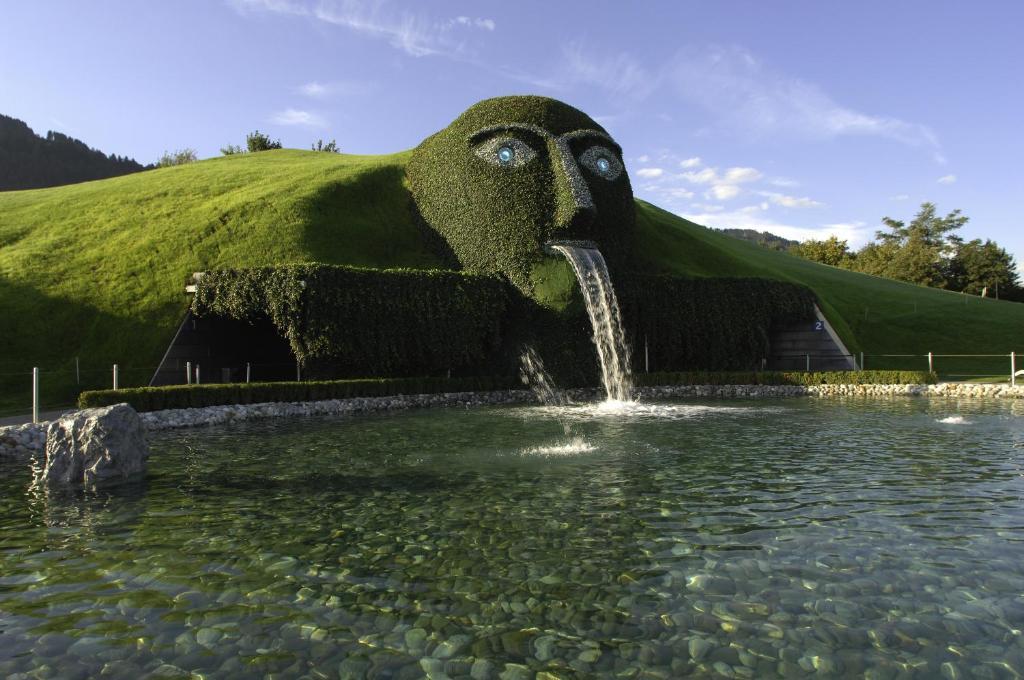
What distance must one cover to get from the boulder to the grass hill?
10.9m

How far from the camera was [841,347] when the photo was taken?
32688mm

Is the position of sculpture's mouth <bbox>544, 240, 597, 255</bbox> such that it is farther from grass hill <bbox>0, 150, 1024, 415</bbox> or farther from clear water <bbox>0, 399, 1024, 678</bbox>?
clear water <bbox>0, 399, 1024, 678</bbox>

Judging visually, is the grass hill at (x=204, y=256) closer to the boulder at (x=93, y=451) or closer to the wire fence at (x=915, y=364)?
the wire fence at (x=915, y=364)

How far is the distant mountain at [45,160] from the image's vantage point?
282ft

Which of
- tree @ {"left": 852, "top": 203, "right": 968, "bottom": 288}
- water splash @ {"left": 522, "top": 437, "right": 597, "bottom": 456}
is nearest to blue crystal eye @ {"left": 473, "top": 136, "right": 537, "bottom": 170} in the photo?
water splash @ {"left": 522, "top": 437, "right": 597, "bottom": 456}

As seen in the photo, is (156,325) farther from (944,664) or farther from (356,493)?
(944,664)

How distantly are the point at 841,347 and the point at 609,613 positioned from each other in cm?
3156

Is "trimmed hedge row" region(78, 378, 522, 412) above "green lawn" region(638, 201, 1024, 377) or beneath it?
beneath

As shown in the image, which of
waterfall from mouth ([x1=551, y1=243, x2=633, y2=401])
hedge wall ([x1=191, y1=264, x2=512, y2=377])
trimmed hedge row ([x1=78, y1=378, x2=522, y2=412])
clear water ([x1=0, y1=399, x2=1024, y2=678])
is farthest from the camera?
waterfall from mouth ([x1=551, y1=243, x2=633, y2=401])

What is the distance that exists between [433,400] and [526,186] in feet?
39.0

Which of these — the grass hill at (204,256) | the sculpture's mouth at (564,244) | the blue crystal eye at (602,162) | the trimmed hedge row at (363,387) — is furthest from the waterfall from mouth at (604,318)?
the grass hill at (204,256)

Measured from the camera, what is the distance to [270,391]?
68.4 ft

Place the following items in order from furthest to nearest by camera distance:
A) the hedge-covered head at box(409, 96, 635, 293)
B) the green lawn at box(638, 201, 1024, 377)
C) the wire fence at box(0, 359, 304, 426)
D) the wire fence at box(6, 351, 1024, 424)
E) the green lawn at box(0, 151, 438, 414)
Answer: the green lawn at box(638, 201, 1024, 377), the hedge-covered head at box(409, 96, 635, 293), the green lawn at box(0, 151, 438, 414), the wire fence at box(0, 359, 304, 426), the wire fence at box(6, 351, 1024, 424)

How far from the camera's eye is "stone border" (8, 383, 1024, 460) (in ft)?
47.2
